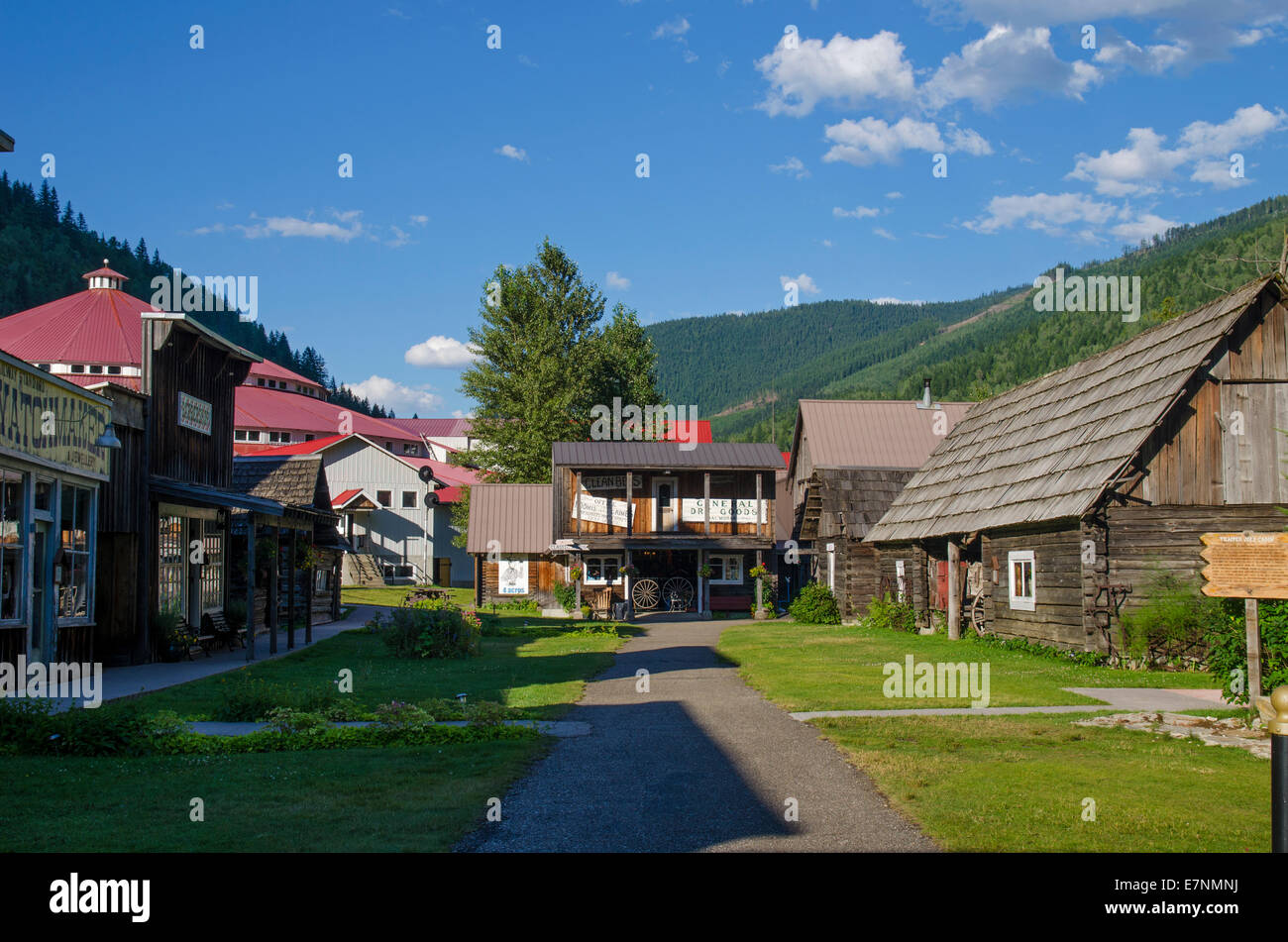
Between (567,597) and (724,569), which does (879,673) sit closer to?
(567,597)

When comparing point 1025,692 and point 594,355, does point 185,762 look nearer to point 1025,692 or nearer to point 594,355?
point 1025,692

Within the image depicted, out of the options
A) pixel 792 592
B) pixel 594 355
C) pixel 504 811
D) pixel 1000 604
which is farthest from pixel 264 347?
pixel 504 811

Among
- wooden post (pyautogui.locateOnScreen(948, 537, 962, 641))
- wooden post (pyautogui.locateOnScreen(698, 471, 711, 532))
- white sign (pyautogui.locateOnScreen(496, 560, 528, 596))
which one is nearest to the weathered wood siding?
wooden post (pyautogui.locateOnScreen(948, 537, 962, 641))

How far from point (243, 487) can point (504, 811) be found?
27.4m

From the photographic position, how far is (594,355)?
5862 centimetres

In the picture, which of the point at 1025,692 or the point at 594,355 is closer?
the point at 1025,692

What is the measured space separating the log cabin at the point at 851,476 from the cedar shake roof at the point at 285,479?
1648 cm

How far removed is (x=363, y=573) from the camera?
58.6 meters

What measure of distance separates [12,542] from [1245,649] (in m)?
16.7

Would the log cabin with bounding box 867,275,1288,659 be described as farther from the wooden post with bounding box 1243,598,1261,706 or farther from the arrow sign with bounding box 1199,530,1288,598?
the arrow sign with bounding box 1199,530,1288,598

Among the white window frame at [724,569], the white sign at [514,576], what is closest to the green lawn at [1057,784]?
the white window frame at [724,569]

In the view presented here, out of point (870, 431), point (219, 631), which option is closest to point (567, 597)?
point (870, 431)

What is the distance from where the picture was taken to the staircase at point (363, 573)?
58.5 metres

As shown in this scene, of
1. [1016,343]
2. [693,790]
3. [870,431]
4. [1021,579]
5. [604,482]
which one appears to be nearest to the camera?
[693,790]
